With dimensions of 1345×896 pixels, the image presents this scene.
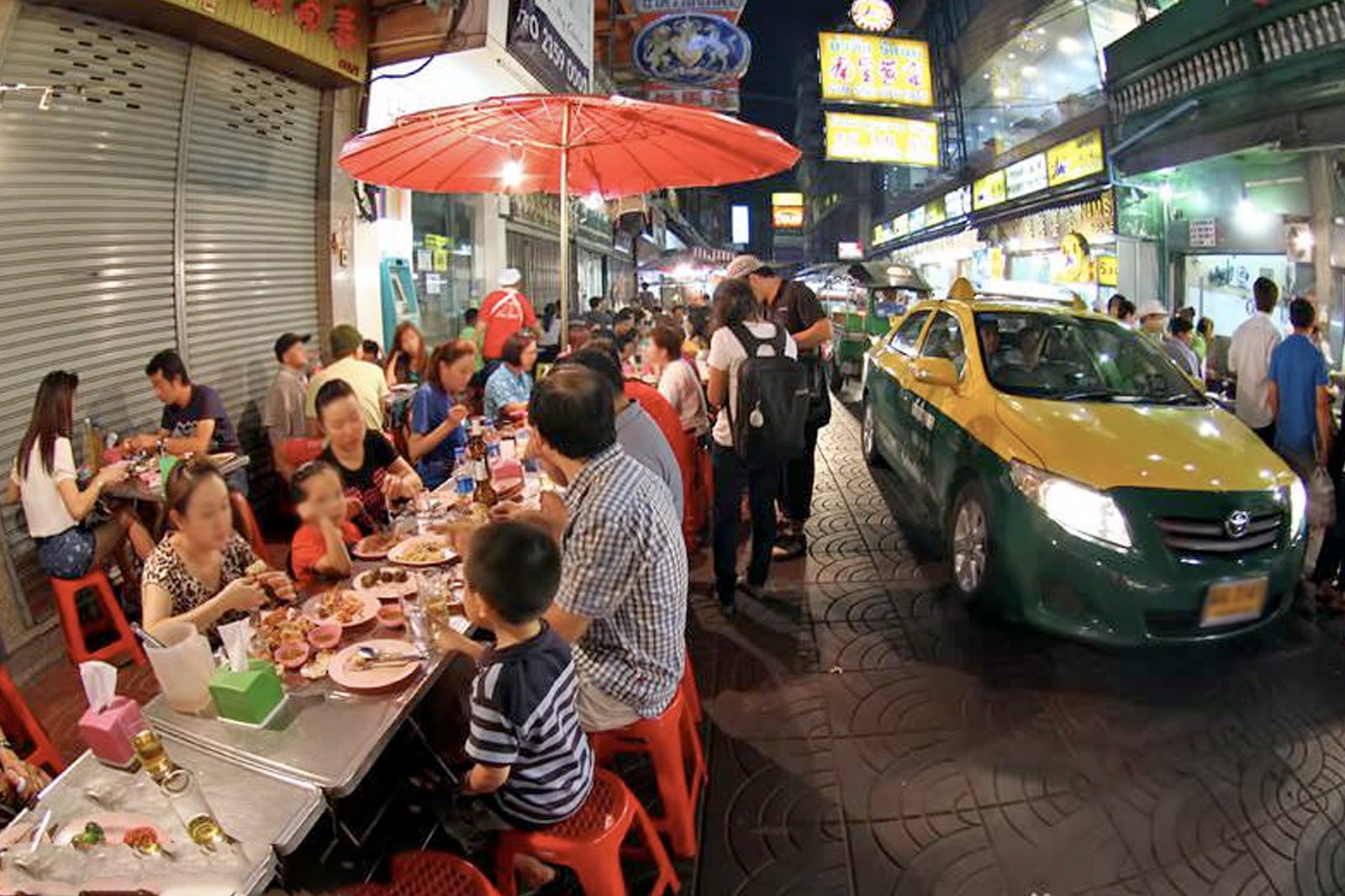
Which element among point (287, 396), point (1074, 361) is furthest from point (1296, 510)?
point (287, 396)

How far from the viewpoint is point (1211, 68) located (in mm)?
9742

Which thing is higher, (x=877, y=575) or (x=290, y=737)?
(x=290, y=737)

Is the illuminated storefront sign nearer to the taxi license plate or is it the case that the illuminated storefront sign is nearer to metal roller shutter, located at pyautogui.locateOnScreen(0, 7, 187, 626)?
metal roller shutter, located at pyautogui.locateOnScreen(0, 7, 187, 626)

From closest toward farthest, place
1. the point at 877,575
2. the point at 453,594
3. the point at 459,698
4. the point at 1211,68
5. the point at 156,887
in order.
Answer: the point at 156,887
the point at 453,594
the point at 459,698
the point at 877,575
the point at 1211,68

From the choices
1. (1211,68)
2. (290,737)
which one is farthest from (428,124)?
(1211,68)

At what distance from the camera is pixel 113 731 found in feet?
7.09

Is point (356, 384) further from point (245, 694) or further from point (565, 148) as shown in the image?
point (245, 694)

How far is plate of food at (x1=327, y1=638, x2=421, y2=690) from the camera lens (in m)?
2.55

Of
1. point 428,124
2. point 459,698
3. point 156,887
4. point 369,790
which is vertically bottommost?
point 369,790

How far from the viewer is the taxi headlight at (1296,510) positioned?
169 inches

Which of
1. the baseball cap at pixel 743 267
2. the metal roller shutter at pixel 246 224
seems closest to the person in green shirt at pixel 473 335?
the metal roller shutter at pixel 246 224

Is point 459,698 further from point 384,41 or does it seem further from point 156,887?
point 384,41

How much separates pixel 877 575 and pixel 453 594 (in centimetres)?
364

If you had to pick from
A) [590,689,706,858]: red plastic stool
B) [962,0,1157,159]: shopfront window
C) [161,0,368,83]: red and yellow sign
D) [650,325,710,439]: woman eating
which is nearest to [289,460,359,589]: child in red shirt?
[590,689,706,858]: red plastic stool
